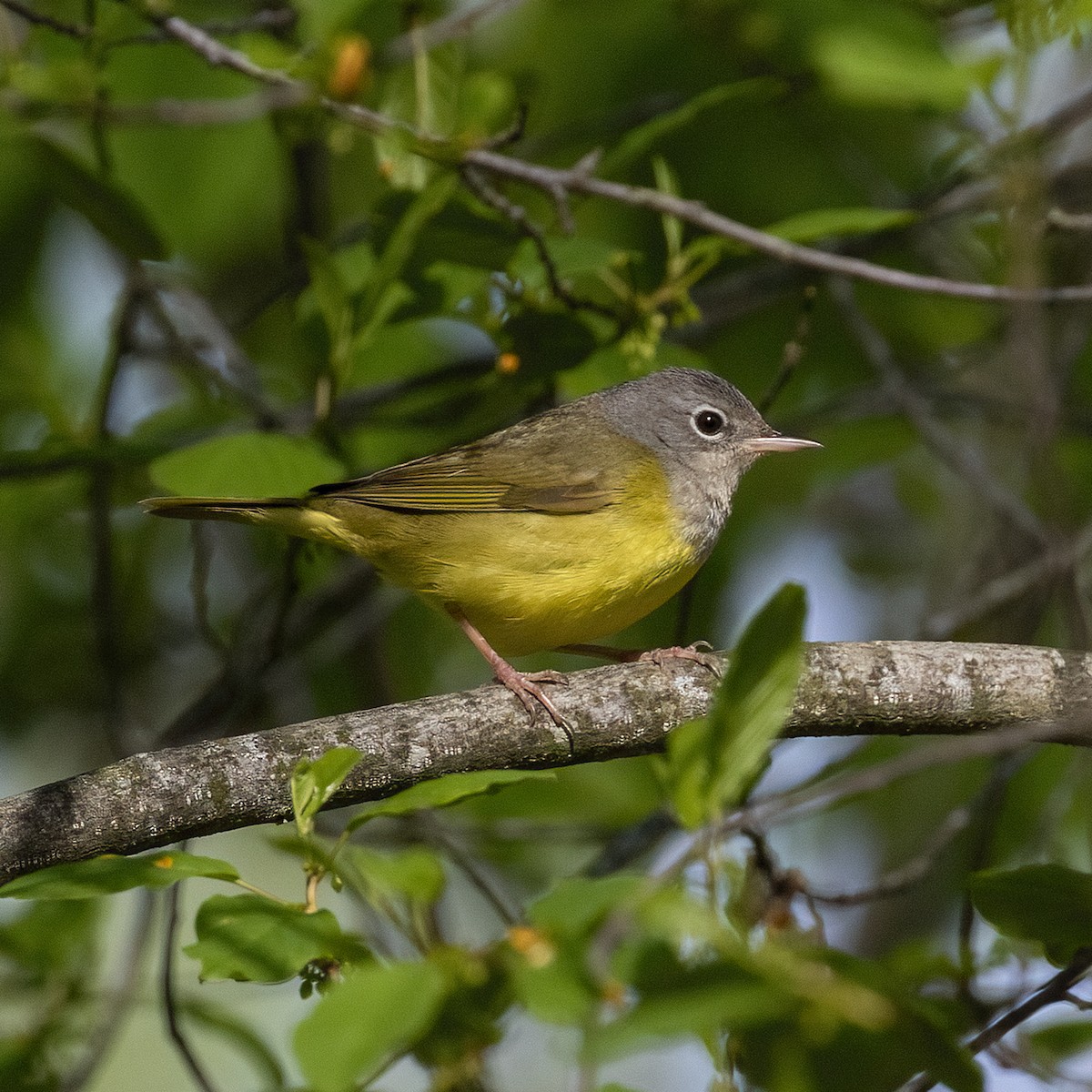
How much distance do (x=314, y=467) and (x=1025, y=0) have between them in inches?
94.7

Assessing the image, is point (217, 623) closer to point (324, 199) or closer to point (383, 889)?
point (324, 199)

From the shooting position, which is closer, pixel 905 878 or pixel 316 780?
pixel 316 780

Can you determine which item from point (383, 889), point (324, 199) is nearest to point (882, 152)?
point (324, 199)

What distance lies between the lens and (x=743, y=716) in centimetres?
191

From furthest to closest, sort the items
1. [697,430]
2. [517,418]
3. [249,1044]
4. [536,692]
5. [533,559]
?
[517,418] → [697,430] → [533,559] → [536,692] → [249,1044]

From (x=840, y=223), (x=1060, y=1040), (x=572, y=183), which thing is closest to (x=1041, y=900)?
(x=1060, y=1040)

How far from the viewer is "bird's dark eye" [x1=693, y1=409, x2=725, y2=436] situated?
221 inches

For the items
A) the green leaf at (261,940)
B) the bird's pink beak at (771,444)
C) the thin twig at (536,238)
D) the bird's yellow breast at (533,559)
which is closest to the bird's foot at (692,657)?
the bird's yellow breast at (533,559)

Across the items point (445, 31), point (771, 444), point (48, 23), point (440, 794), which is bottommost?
point (440, 794)

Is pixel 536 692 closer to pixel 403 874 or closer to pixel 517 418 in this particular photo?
pixel 403 874

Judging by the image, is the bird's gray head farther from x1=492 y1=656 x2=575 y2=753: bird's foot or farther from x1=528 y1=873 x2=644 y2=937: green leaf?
x1=528 y1=873 x2=644 y2=937: green leaf

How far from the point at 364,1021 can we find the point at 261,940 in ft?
1.56

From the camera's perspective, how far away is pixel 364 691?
6332 millimetres

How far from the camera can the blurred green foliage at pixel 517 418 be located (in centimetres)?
208
